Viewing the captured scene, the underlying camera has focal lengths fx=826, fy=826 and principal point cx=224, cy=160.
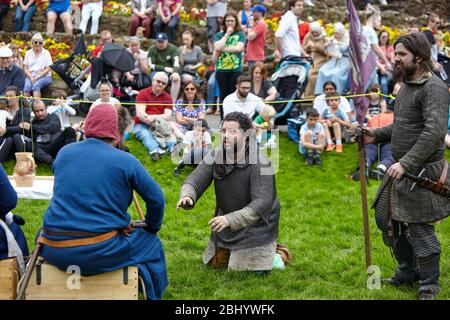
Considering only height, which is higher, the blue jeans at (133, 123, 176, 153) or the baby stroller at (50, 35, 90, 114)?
the baby stroller at (50, 35, 90, 114)

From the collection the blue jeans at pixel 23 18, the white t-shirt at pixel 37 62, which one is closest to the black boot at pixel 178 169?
the white t-shirt at pixel 37 62

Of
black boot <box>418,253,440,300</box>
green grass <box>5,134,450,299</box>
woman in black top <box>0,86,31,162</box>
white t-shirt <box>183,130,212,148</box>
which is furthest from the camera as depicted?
white t-shirt <box>183,130,212,148</box>

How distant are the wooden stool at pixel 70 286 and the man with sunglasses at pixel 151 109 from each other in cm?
606

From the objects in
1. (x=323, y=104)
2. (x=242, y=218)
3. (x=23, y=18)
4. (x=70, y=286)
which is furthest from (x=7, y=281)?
(x=23, y=18)

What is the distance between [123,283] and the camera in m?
5.48

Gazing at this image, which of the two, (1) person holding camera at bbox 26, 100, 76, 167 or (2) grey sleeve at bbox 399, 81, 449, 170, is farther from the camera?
(1) person holding camera at bbox 26, 100, 76, 167

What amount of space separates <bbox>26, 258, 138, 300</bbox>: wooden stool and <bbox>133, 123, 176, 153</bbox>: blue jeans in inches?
232

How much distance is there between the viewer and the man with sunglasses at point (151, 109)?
38.0ft

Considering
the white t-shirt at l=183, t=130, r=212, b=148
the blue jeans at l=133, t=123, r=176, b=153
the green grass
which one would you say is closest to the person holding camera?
the green grass

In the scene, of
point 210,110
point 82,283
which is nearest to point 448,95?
point 82,283

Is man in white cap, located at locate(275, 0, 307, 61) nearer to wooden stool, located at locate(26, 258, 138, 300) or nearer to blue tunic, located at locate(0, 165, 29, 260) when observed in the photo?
blue tunic, located at locate(0, 165, 29, 260)

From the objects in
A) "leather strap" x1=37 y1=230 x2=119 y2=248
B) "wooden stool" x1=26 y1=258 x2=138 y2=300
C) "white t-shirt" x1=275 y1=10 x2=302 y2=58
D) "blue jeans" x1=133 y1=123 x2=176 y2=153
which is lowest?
"wooden stool" x1=26 y1=258 x2=138 y2=300

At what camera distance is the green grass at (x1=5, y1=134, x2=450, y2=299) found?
6477 millimetres
